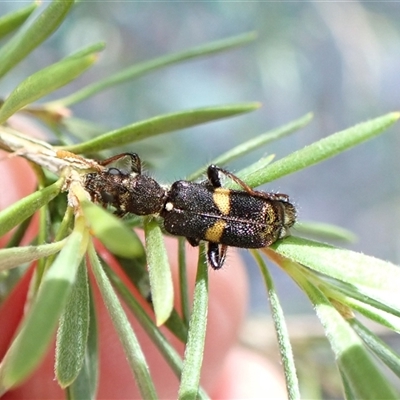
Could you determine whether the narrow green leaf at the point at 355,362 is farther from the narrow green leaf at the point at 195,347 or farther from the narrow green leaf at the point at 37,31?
the narrow green leaf at the point at 37,31

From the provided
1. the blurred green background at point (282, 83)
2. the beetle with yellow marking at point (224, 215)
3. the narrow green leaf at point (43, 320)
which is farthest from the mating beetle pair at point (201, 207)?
the blurred green background at point (282, 83)

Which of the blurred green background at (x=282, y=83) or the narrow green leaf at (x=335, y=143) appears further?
the blurred green background at (x=282, y=83)

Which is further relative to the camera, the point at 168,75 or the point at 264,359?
the point at 168,75

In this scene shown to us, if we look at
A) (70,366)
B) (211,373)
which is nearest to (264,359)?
(211,373)

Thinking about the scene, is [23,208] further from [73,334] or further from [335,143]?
[335,143]

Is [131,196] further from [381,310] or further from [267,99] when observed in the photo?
[267,99]

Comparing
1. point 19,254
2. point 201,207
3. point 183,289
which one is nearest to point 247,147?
point 201,207
